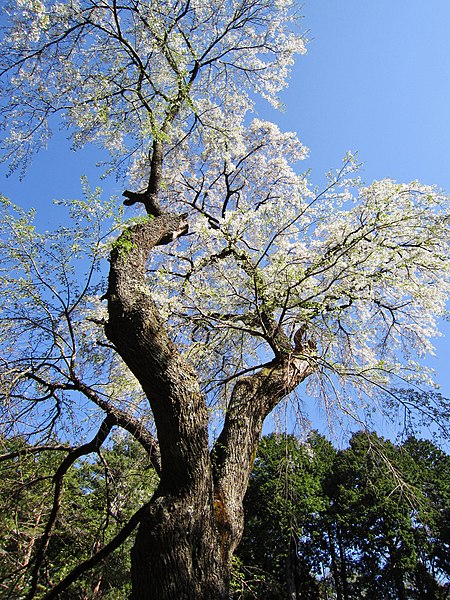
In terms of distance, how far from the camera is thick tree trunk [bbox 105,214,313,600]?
1837 mm

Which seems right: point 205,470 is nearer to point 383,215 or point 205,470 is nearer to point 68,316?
point 68,316

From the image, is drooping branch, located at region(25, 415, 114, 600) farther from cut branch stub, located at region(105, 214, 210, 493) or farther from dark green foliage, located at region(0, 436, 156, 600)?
cut branch stub, located at region(105, 214, 210, 493)

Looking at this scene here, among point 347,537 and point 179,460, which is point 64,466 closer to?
point 179,460

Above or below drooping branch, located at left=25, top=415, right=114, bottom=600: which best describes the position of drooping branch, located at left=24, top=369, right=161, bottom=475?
above

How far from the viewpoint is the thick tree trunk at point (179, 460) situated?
Answer: 1837 mm

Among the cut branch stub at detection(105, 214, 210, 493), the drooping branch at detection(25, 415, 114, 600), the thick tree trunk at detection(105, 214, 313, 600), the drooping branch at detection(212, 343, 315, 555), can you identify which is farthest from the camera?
the drooping branch at detection(25, 415, 114, 600)

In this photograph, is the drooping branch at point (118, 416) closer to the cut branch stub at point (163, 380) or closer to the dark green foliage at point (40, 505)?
the dark green foliage at point (40, 505)

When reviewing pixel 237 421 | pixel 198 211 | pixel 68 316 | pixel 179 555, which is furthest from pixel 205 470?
pixel 198 211

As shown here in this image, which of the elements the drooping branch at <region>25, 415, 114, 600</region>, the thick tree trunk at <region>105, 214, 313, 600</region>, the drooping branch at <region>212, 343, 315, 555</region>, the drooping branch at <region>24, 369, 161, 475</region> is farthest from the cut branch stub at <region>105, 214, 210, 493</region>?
the drooping branch at <region>25, 415, 114, 600</region>

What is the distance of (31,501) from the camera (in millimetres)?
3967

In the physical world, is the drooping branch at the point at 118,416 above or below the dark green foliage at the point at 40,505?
→ above

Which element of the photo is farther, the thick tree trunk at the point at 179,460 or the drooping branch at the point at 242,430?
the drooping branch at the point at 242,430

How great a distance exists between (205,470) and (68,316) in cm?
201

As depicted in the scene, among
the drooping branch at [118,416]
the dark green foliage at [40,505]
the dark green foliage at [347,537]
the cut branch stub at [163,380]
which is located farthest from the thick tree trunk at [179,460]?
the dark green foliage at [347,537]
